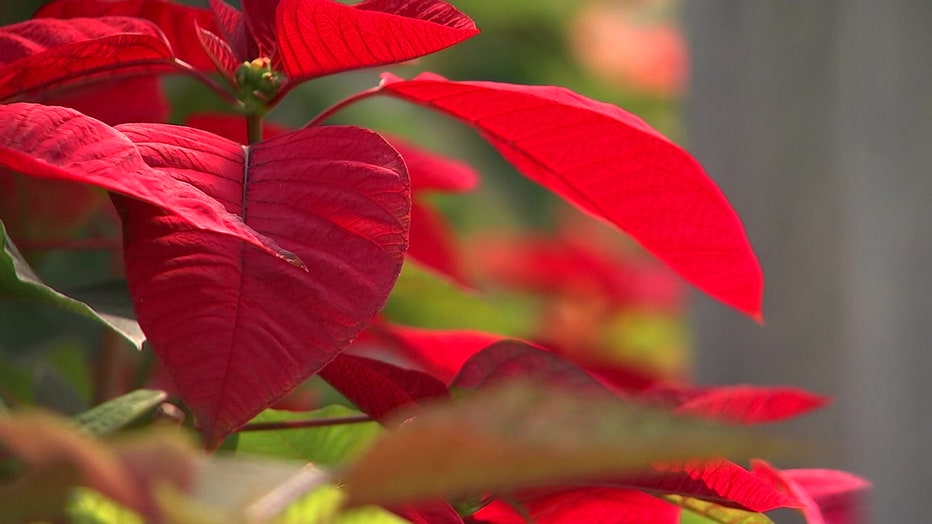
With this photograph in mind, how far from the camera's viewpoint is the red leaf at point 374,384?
0.28 meters

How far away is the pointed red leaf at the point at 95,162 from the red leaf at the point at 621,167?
0.33ft

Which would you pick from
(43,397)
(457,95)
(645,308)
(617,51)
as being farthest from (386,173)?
(617,51)

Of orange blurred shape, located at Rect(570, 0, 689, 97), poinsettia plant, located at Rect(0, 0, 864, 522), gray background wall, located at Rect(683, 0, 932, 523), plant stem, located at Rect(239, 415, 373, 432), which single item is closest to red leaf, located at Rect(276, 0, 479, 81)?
poinsettia plant, located at Rect(0, 0, 864, 522)

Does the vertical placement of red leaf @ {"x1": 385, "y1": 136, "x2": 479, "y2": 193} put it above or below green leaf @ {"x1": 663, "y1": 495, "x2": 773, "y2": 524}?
above

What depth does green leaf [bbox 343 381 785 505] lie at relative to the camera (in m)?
0.14

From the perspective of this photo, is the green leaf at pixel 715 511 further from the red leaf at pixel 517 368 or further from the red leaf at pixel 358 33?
the red leaf at pixel 358 33

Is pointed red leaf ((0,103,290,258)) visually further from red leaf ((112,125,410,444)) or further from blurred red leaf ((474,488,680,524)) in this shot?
blurred red leaf ((474,488,680,524))

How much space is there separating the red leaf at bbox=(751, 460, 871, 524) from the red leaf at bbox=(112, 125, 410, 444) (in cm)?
14

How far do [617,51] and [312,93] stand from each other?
0.97 metres

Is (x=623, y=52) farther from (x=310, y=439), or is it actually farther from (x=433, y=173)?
(x=310, y=439)

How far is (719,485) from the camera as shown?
27 cm

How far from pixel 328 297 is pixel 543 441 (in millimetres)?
116

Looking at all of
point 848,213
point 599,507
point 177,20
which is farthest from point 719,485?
point 848,213

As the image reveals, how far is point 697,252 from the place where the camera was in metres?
0.33
